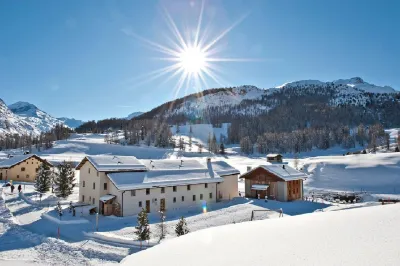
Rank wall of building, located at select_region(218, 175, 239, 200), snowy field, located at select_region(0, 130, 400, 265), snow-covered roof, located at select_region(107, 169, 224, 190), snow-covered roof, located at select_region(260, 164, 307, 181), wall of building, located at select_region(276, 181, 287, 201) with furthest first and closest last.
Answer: wall of building, located at select_region(218, 175, 239, 200) → snow-covered roof, located at select_region(260, 164, 307, 181) → wall of building, located at select_region(276, 181, 287, 201) → snow-covered roof, located at select_region(107, 169, 224, 190) → snowy field, located at select_region(0, 130, 400, 265)

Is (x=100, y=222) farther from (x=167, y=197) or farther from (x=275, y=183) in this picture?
(x=275, y=183)

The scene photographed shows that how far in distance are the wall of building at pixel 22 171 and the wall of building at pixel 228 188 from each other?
120 ft

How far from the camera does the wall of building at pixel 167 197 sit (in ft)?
105

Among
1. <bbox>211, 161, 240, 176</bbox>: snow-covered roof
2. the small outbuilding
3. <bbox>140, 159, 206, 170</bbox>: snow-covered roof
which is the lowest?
the small outbuilding

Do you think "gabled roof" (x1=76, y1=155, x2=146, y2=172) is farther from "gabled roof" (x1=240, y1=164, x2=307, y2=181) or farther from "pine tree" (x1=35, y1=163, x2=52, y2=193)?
"gabled roof" (x1=240, y1=164, x2=307, y2=181)

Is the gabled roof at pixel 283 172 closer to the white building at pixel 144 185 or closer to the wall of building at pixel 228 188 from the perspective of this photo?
the wall of building at pixel 228 188

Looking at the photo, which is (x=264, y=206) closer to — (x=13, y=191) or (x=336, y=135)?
(x=13, y=191)

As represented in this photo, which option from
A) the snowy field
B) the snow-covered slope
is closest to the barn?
the snowy field

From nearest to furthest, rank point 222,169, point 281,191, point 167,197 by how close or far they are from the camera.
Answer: point 167,197 → point 281,191 → point 222,169

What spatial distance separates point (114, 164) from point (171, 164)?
304 inches

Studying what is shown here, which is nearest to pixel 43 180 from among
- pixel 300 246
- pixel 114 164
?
pixel 114 164

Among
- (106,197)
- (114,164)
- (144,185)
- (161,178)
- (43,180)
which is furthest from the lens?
(43,180)

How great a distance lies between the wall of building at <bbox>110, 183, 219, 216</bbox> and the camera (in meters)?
32.1

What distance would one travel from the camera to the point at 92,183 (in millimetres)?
35156
